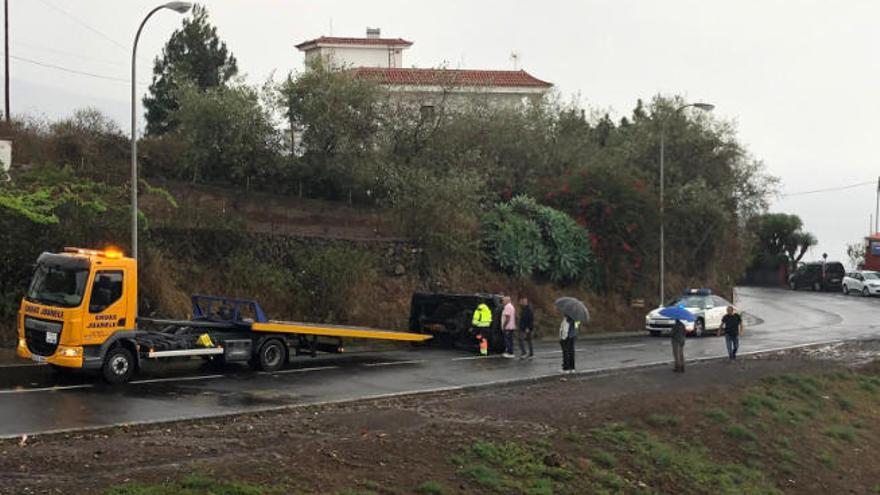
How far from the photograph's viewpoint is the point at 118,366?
1662 cm

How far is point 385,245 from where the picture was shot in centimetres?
3145

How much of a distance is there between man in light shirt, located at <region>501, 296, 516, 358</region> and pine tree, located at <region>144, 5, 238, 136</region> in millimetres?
20887

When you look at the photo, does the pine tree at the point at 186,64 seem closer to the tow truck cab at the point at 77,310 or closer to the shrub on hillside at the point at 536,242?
the shrub on hillside at the point at 536,242

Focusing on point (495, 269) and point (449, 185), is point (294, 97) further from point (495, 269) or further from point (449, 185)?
point (495, 269)

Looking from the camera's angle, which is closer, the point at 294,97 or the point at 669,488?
the point at 669,488

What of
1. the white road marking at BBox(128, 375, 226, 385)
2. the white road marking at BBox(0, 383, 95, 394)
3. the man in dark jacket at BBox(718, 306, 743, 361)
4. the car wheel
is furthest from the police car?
the white road marking at BBox(0, 383, 95, 394)

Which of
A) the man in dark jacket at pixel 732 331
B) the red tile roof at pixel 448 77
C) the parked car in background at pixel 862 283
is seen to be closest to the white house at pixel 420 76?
the red tile roof at pixel 448 77

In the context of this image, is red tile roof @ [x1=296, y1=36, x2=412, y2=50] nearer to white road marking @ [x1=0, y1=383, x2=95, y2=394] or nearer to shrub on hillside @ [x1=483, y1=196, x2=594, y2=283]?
shrub on hillside @ [x1=483, y1=196, x2=594, y2=283]

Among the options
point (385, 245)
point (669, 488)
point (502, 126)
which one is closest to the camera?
point (669, 488)

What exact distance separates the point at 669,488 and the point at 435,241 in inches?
751

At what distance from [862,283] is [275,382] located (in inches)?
2042

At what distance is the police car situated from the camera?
109 ft

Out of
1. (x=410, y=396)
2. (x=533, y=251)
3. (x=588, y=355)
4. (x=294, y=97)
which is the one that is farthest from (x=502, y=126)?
(x=410, y=396)

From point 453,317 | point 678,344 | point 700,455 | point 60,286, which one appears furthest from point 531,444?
point 453,317
